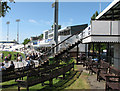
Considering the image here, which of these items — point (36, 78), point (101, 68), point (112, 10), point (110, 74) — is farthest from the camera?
point (112, 10)

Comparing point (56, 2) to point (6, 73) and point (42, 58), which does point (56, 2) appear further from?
point (6, 73)

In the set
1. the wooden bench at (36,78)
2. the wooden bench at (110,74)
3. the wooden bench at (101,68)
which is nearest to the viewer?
the wooden bench at (36,78)

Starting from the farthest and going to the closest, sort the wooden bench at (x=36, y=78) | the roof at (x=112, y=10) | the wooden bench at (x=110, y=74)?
the roof at (x=112, y=10) → the wooden bench at (x=110, y=74) → the wooden bench at (x=36, y=78)

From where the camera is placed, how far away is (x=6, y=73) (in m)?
7.94

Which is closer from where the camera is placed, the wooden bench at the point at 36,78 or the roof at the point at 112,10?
the wooden bench at the point at 36,78

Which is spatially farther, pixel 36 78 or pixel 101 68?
pixel 101 68

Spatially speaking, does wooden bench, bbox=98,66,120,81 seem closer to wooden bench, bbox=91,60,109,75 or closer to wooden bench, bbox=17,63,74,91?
wooden bench, bbox=91,60,109,75

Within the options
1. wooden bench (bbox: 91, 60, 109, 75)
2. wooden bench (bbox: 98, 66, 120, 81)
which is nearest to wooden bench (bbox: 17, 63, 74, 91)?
wooden bench (bbox: 91, 60, 109, 75)

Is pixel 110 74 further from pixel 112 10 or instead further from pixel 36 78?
pixel 112 10

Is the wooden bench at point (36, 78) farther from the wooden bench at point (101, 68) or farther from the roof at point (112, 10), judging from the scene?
the roof at point (112, 10)

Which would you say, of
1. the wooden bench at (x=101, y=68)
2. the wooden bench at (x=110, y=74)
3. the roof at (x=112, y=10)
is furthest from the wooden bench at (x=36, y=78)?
the roof at (x=112, y=10)

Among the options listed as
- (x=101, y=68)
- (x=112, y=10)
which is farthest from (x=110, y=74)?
(x=112, y=10)

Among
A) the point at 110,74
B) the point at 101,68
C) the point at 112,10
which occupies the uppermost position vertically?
the point at 112,10

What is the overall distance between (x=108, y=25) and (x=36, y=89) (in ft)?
22.3
